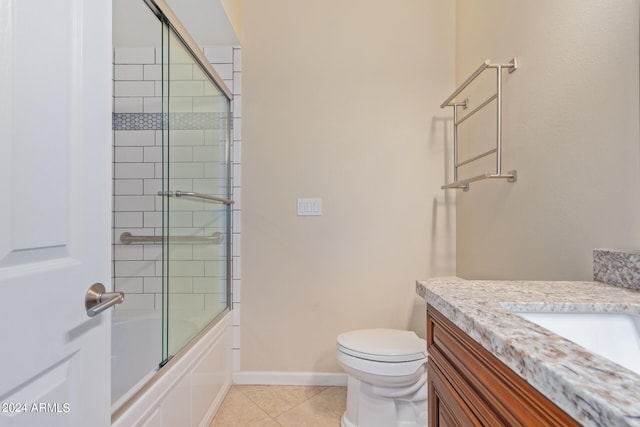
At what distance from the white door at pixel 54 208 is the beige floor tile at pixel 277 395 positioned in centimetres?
115

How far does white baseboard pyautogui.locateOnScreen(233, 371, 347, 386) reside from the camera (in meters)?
1.96

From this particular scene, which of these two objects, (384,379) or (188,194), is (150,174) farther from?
(384,379)

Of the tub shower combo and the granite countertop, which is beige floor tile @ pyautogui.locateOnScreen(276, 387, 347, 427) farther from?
the granite countertop

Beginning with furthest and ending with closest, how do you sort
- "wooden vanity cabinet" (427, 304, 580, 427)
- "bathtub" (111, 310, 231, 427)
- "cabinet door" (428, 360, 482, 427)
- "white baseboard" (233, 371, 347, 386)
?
"white baseboard" (233, 371, 347, 386) < "bathtub" (111, 310, 231, 427) < "cabinet door" (428, 360, 482, 427) < "wooden vanity cabinet" (427, 304, 580, 427)

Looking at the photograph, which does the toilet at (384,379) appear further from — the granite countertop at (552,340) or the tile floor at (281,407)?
the granite countertop at (552,340)

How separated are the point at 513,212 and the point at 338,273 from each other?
40.4 inches

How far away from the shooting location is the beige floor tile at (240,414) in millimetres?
1594

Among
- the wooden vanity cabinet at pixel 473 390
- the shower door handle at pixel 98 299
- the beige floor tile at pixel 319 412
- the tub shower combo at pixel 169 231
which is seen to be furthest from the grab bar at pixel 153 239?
the wooden vanity cabinet at pixel 473 390

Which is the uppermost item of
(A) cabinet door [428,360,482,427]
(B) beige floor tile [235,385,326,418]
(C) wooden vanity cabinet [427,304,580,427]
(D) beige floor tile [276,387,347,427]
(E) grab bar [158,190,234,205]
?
(E) grab bar [158,190,234,205]

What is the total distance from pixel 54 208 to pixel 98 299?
0.72 ft

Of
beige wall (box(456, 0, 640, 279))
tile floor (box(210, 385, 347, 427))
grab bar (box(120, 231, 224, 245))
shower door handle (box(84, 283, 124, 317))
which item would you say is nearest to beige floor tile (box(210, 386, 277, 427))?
tile floor (box(210, 385, 347, 427))

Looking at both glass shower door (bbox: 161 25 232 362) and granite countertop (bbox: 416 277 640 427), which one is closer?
granite countertop (bbox: 416 277 640 427)

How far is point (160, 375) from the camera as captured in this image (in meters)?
1.12

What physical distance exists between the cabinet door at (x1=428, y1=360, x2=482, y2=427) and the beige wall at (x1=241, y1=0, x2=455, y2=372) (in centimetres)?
114
